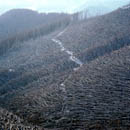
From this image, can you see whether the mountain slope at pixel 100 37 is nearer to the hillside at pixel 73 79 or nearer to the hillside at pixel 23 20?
the hillside at pixel 73 79

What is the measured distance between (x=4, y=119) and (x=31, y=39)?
5199 cm

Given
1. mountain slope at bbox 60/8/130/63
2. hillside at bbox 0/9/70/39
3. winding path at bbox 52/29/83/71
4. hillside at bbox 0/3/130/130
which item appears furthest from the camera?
hillside at bbox 0/9/70/39

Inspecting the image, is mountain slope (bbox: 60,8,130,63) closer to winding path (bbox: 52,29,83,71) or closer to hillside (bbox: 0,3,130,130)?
hillside (bbox: 0,3,130,130)

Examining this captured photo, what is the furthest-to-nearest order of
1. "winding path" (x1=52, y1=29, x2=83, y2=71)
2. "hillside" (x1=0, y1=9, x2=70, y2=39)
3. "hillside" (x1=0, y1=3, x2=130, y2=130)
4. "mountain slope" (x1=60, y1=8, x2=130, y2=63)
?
"hillside" (x1=0, y1=9, x2=70, y2=39)
"mountain slope" (x1=60, y1=8, x2=130, y2=63)
"winding path" (x1=52, y1=29, x2=83, y2=71)
"hillside" (x1=0, y1=3, x2=130, y2=130)

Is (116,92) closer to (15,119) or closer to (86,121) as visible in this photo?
(86,121)

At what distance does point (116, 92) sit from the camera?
82.0ft

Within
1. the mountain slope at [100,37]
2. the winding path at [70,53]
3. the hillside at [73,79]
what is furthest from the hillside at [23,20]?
the mountain slope at [100,37]

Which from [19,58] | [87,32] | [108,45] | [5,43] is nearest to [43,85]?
[108,45]

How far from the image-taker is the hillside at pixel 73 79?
21.5m

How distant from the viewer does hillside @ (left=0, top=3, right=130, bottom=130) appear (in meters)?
21.5

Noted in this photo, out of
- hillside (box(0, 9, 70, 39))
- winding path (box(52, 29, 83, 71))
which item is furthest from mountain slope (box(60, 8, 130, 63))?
hillside (box(0, 9, 70, 39))

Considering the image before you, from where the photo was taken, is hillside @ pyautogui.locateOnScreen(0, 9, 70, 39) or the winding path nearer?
the winding path

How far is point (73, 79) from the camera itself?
31172mm

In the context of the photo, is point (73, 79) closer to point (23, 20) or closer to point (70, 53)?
point (70, 53)
